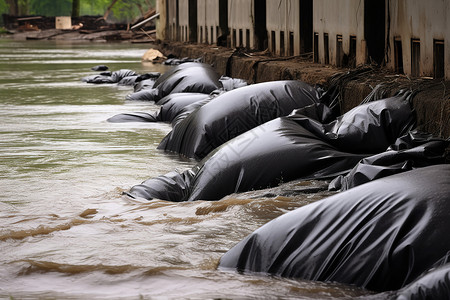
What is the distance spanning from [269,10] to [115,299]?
7175 mm

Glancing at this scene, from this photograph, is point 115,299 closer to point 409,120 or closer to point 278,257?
point 278,257

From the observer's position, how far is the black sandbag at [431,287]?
198 centimetres

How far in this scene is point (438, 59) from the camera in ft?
14.3

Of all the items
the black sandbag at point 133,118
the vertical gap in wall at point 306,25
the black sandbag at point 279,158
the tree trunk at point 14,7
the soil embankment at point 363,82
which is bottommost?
the black sandbag at point 133,118

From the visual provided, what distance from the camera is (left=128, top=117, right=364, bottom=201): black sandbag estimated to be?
3.69 metres

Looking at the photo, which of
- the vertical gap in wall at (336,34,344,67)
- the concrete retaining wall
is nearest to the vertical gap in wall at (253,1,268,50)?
the vertical gap in wall at (336,34,344,67)

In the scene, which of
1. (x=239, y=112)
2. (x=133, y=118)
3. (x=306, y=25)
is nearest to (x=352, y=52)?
(x=239, y=112)

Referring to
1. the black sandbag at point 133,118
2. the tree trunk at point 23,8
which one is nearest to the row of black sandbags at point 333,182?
the black sandbag at point 133,118

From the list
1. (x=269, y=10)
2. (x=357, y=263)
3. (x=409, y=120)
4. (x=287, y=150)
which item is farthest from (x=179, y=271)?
(x=269, y=10)

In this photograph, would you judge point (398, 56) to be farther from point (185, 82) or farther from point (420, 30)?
point (185, 82)

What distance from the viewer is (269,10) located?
9102mm

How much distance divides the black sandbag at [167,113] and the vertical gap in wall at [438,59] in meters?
2.63

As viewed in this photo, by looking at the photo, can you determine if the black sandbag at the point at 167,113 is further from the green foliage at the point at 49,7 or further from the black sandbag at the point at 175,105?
the green foliage at the point at 49,7

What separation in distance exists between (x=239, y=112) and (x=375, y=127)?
3.78 feet
